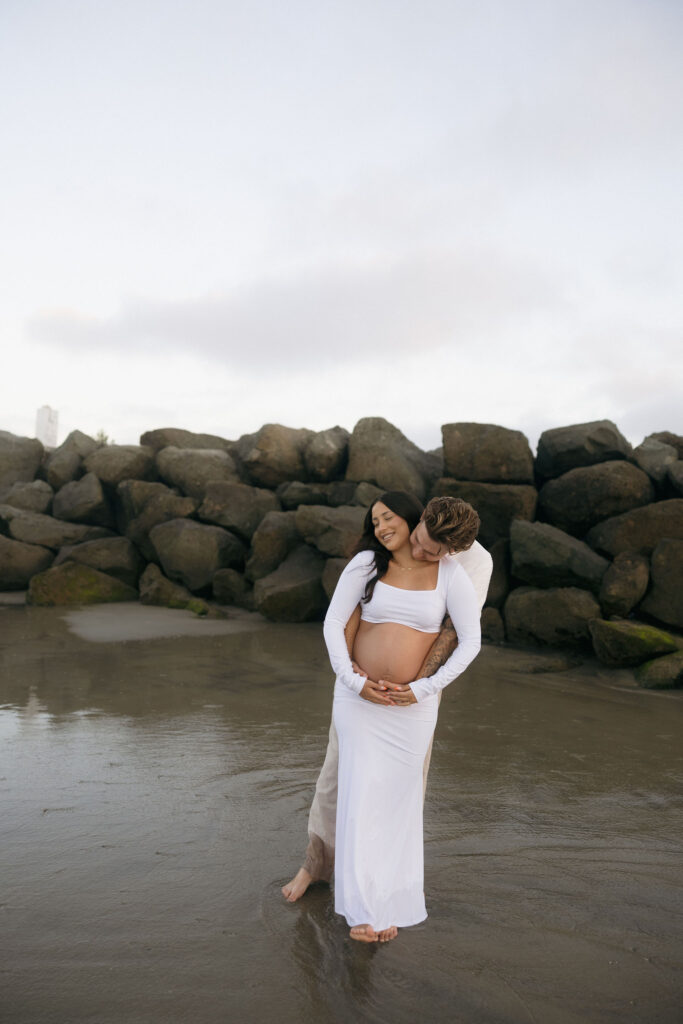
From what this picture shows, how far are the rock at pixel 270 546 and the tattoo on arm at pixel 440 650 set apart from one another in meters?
10.6

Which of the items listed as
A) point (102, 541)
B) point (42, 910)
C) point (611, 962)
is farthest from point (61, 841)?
point (102, 541)

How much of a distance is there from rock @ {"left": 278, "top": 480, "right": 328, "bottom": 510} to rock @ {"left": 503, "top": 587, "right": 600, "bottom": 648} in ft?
16.6

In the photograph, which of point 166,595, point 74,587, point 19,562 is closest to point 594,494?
point 166,595

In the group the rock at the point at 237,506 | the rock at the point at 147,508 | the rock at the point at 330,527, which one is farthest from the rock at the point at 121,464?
the rock at the point at 330,527

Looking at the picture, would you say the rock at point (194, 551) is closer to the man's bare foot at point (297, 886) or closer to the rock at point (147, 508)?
the rock at point (147, 508)

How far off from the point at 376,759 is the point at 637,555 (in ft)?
28.6

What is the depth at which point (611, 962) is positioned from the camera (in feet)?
11.0

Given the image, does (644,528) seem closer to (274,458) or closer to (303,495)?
(303,495)

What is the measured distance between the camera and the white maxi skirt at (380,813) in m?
3.51

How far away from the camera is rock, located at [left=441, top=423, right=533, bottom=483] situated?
44.6 ft

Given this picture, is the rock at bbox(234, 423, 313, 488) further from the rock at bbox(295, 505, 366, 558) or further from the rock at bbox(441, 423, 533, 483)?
the rock at bbox(441, 423, 533, 483)

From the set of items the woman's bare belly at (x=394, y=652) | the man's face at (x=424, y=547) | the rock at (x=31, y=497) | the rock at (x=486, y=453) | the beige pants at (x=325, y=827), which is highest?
the rock at (x=486, y=453)

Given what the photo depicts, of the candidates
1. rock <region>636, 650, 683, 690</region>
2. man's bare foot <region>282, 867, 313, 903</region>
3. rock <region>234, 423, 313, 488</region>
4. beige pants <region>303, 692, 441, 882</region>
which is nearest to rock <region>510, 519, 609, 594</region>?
rock <region>636, 650, 683, 690</region>

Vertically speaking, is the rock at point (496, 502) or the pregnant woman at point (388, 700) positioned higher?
the rock at point (496, 502)
